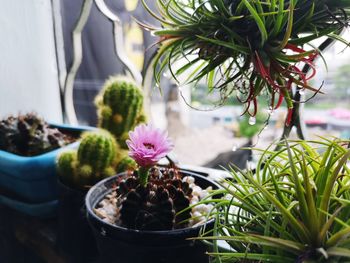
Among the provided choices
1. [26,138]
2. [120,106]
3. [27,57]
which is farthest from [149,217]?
[27,57]

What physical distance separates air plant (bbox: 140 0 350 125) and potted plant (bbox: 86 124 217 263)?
155 mm

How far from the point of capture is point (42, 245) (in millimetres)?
826

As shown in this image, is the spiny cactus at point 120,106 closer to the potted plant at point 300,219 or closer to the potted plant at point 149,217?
the potted plant at point 149,217

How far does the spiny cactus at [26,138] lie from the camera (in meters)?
0.85

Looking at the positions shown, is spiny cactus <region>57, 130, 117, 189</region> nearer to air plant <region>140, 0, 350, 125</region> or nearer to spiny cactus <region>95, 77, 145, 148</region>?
spiny cactus <region>95, 77, 145, 148</region>

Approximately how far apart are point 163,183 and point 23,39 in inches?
29.6

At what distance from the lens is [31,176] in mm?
766

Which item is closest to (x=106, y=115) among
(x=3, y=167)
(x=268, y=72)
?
(x=3, y=167)

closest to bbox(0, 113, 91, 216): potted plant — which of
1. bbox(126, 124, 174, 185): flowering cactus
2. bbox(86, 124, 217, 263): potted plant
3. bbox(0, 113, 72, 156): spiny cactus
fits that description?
bbox(0, 113, 72, 156): spiny cactus

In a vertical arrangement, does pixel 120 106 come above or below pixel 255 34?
below

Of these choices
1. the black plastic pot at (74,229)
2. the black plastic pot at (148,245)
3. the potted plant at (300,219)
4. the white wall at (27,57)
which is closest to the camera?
the potted plant at (300,219)

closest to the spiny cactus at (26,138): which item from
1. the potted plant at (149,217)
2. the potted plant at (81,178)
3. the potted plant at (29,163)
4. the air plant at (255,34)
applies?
the potted plant at (29,163)

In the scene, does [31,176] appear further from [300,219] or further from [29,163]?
[300,219]

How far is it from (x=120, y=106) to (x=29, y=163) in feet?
0.82
